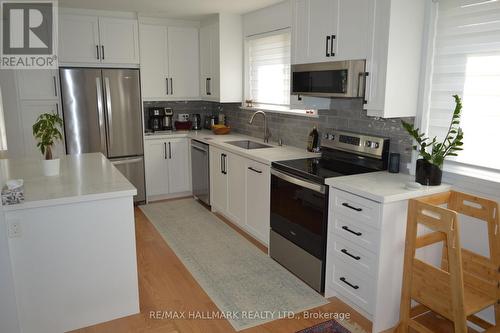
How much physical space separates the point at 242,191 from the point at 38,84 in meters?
2.67

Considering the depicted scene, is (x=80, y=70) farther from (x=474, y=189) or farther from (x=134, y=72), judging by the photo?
(x=474, y=189)

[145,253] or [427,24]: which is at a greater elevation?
[427,24]

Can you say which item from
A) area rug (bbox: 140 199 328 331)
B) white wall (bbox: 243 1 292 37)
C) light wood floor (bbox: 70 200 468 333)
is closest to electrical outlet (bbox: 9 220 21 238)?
light wood floor (bbox: 70 200 468 333)

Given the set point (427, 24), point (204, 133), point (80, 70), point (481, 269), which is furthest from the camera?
point (204, 133)

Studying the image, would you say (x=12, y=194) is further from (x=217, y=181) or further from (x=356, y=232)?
(x=217, y=181)

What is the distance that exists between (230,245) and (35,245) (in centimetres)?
186

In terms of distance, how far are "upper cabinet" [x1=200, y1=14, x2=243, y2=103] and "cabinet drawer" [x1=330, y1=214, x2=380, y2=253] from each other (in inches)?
105

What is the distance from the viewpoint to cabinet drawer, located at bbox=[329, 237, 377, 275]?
2.45m

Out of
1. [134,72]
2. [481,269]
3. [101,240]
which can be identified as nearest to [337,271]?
[481,269]

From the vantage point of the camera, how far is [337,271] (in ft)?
8.96

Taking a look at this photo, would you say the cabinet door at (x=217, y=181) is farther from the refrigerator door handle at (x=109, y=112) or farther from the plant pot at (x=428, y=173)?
the plant pot at (x=428, y=173)

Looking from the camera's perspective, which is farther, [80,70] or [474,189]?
[80,70]

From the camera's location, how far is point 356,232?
2.53 meters

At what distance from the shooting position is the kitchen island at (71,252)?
2275 millimetres
